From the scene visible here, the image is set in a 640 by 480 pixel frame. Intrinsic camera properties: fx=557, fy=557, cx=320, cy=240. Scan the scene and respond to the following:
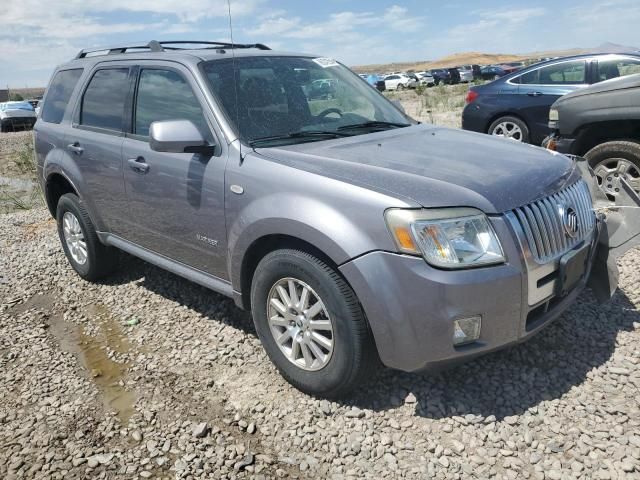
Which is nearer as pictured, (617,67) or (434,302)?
(434,302)

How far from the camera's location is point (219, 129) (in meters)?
3.34

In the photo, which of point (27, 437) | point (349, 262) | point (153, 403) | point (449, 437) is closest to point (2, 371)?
point (27, 437)

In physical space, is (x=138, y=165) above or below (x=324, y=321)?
above

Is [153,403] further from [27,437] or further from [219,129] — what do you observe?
[219,129]

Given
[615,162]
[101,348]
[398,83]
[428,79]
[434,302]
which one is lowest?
[101,348]

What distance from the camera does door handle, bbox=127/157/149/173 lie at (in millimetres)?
3809

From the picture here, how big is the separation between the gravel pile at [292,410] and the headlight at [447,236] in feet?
3.01

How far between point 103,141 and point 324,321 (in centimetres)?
248

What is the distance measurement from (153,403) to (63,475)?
65cm

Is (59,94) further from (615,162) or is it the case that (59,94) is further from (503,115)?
(503,115)

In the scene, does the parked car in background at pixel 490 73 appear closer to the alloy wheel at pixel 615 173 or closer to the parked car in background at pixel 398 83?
the parked car in background at pixel 398 83

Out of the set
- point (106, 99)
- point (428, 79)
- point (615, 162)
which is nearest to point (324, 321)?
point (106, 99)

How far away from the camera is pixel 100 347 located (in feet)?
13.4

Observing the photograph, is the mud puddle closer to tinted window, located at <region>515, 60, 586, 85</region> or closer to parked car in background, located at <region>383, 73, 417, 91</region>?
tinted window, located at <region>515, 60, 586, 85</region>
